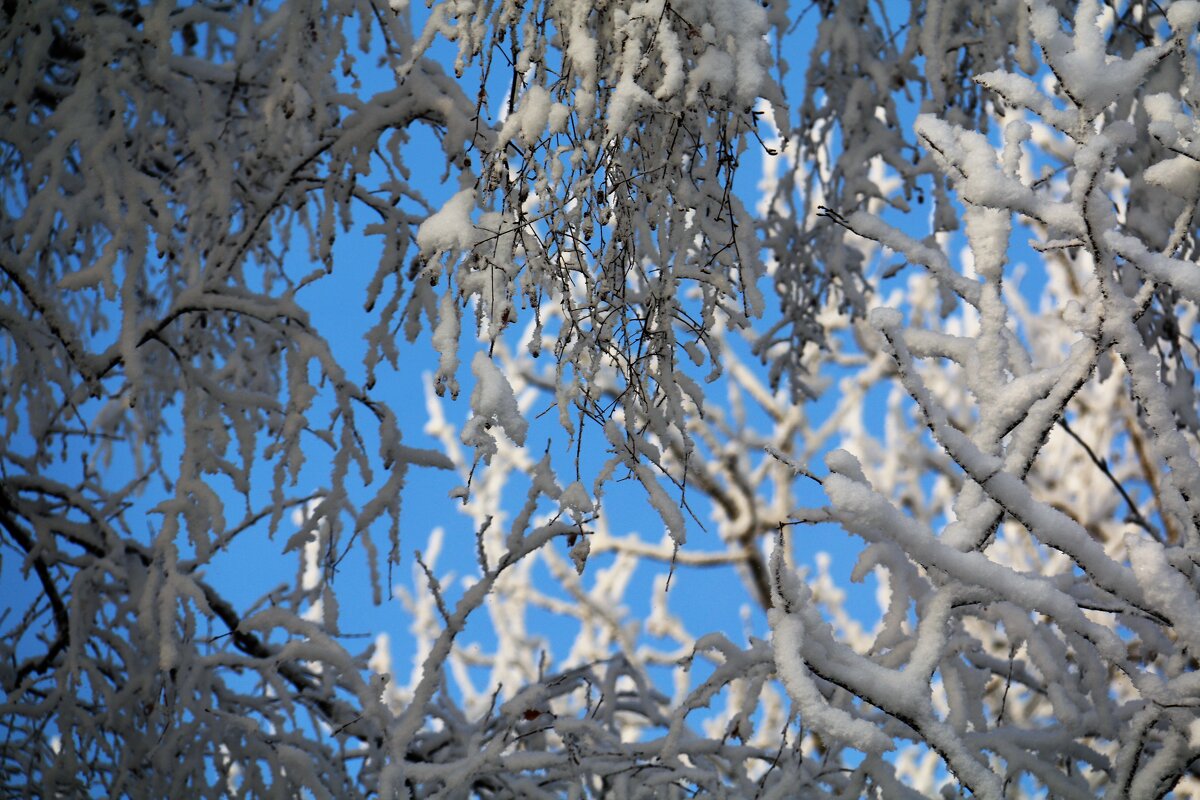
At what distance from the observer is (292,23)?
2.63 m

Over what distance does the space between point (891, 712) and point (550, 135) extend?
2.83 ft

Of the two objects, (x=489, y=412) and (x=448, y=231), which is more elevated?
(x=448, y=231)

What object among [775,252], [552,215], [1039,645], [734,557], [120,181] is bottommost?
[1039,645]

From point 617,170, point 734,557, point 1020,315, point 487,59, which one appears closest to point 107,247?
point 487,59

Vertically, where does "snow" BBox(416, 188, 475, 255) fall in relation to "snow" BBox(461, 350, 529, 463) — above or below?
above

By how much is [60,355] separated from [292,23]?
1801 mm

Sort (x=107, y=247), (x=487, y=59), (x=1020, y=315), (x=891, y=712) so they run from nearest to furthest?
(x=891, y=712) < (x=487, y=59) < (x=107, y=247) < (x=1020, y=315)

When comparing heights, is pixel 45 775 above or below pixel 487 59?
below

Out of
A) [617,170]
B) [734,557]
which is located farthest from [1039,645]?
[734,557]

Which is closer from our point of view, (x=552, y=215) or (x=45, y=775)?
(x=552, y=215)

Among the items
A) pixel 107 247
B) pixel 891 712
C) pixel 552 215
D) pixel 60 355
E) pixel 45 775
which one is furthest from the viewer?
pixel 60 355

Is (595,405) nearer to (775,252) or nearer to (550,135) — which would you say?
(550,135)

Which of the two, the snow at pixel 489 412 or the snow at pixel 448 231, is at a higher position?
the snow at pixel 448 231

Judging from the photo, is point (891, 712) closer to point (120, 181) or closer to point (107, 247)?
point (107, 247)
